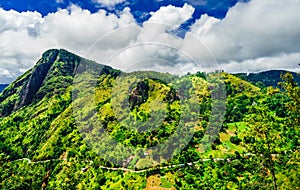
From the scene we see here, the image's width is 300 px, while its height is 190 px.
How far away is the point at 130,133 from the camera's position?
73.6 meters

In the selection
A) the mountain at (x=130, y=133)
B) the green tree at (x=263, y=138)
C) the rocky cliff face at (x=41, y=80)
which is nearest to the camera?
the green tree at (x=263, y=138)

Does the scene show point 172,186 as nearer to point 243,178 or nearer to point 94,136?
point 243,178

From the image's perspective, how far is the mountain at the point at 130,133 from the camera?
164 feet

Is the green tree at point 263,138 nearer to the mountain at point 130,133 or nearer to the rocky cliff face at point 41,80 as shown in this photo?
the mountain at point 130,133

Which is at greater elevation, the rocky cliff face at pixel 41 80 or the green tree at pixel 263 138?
the rocky cliff face at pixel 41 80

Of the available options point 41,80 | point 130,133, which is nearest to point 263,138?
point 130,133

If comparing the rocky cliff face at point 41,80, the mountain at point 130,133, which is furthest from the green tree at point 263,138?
the rocky cliff face at point 41,80

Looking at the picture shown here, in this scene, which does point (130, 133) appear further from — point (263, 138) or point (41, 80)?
point (41, 80)

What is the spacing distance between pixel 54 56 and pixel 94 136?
108244 millimetres

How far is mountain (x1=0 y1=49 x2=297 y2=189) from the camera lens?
49.9 metres

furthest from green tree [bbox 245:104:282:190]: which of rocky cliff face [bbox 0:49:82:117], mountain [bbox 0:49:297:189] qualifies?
rocky cliff face [bbox 0:49:82:117]

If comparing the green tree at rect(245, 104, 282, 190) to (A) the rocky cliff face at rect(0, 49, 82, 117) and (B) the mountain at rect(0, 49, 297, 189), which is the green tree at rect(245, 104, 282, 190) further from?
(A) the rocky cliff face at rect(0, 49, 82, 117)

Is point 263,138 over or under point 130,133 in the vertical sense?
under

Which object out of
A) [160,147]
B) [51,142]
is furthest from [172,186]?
[51,142]
